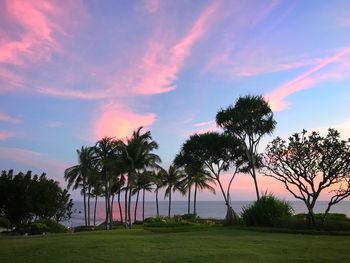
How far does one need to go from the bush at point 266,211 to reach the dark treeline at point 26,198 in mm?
36005

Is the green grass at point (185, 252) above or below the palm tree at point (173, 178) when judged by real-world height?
below

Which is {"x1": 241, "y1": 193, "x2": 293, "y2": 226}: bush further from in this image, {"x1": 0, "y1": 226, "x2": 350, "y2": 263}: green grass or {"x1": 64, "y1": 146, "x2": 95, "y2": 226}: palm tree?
{"x1": 64, "y1": 146, "x2": 95, "y2": 226}: palm tree

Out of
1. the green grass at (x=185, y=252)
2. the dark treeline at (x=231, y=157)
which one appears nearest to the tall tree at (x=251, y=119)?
the dark treeline at (x=231, y=157)

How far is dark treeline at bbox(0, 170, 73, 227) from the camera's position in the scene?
61.0 metres

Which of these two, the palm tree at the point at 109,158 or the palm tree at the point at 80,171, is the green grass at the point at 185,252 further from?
the palm tree at the point at 80,171

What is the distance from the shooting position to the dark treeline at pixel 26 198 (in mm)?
61031

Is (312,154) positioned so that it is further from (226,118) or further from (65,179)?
(65,179)

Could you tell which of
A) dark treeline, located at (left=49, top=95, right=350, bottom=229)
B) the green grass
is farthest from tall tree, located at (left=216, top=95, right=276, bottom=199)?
the green grass

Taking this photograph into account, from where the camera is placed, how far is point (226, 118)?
42.3 m

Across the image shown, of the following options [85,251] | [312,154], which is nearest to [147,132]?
[312,154]

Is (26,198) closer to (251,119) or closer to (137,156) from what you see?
(137,156)

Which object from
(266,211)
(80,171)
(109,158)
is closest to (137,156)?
(109,158)

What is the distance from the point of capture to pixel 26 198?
60.8m

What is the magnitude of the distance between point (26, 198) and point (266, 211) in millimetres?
40311
